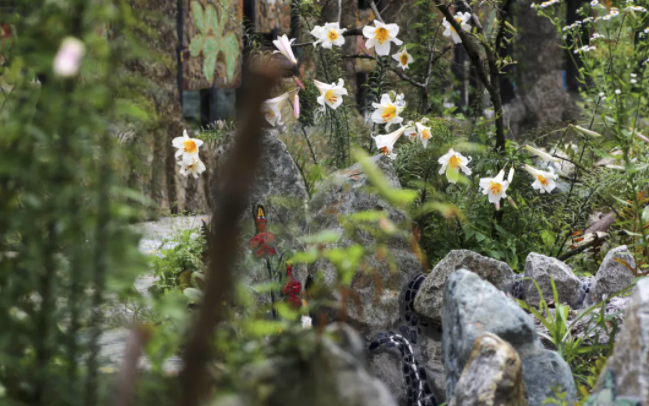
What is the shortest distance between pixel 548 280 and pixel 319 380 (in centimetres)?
264

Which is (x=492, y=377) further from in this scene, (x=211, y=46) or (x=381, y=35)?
(x=211, y=46)

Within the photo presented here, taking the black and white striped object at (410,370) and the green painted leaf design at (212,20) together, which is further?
the green painted leaf design at (212,20)

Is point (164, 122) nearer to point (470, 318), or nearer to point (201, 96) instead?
point (201, 96)

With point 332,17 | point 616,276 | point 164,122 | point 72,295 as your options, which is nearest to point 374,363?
point 616,276

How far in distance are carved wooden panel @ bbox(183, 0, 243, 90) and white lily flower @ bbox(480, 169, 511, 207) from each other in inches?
176

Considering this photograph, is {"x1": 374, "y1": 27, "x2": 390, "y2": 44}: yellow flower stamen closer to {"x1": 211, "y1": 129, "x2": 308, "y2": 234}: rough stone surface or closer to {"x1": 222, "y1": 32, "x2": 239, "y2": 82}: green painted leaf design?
{"x1": 211, "y1": 129, "x2": 308, "y2": 234}: rough stone surface

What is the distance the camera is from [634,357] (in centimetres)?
173

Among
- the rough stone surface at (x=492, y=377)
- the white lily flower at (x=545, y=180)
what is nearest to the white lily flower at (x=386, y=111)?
the white lily flower at (x=545, y=180)

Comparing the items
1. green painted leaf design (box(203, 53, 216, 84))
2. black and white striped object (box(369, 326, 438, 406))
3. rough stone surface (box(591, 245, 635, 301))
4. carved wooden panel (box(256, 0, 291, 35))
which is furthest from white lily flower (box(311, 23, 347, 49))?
carved wooden panel (box(256, 0, 291, 35))

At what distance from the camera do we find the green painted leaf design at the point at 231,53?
26.3ft

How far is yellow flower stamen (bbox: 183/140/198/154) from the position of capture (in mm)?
3775

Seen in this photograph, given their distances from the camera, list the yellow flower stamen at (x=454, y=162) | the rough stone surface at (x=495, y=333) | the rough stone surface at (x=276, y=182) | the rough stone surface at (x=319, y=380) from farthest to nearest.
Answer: the yellow flower stamen at (x=454, y=162), the rough stone surface at (x=276, y=182), the rough stone surface at (x=495, y=333), the rough stone surface at (x=319, y=380)

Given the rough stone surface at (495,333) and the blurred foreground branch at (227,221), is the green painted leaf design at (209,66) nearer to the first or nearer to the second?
the rough stone surface at (495,333)

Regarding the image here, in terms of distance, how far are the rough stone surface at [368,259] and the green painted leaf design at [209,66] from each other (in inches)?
183
